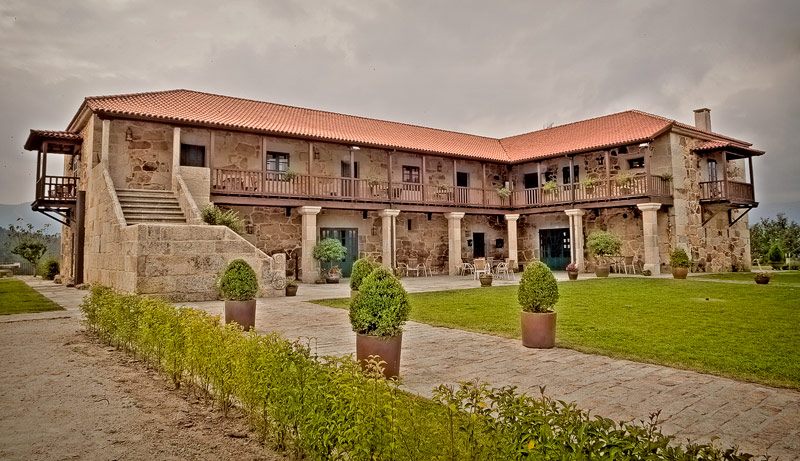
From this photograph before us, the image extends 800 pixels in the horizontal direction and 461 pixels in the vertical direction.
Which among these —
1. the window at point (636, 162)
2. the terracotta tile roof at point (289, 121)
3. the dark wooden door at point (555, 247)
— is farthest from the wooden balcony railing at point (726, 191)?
the terracotta tile roof at point (289, 121)

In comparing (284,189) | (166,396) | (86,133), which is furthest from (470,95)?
(166,396)

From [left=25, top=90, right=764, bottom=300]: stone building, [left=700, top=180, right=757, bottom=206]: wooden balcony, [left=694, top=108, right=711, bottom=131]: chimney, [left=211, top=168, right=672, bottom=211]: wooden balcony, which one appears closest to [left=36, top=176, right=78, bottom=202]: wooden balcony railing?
[left=25, top=90, right=764, bottom=300]: stone building

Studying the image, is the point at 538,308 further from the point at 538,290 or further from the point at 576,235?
the point at 576,235

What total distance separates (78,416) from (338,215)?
1519 cm

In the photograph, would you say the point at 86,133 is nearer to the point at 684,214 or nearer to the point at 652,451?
the point at 652,451

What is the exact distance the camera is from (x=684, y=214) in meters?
18.2

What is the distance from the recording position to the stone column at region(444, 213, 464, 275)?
19.7 meters

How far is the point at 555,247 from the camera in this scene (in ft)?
71.0

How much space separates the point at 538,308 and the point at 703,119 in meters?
22.0

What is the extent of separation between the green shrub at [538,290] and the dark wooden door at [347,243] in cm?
1333

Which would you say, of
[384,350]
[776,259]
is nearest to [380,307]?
[384,350]

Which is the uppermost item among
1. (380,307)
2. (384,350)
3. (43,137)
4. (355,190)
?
(43,137)

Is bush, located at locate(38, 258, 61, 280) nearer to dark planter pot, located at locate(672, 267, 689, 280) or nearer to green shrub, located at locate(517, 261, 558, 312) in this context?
green shrub, located at locate(517, 261, 558, 312)

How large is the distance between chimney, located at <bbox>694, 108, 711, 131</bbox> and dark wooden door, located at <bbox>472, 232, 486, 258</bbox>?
12155 millimetres
